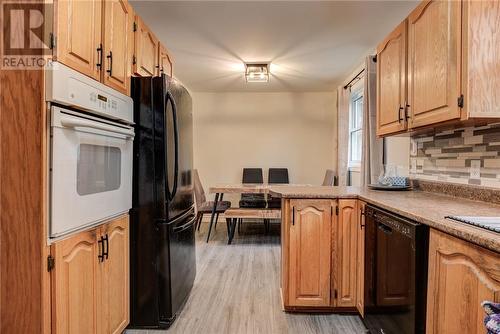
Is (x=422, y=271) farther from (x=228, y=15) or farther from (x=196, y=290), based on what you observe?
(x=228, y=15)

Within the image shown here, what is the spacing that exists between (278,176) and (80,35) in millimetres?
4071

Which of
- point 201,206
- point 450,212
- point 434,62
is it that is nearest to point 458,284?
point 450,212

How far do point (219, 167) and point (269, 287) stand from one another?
122 inches

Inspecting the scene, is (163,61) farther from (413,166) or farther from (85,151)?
(413,166)

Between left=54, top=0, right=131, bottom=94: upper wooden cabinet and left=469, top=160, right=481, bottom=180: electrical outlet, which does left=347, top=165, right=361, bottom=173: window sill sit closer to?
left=469, top=160, right=481, bottom=180: electrical outlet

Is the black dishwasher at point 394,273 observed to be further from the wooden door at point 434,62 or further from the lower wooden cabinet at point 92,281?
the lower wooden cabinet at point 92,281

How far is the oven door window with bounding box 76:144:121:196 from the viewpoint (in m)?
1.29

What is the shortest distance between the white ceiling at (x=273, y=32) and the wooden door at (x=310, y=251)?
65.0 inches

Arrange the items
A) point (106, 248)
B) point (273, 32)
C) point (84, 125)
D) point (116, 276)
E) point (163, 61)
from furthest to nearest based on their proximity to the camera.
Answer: point (273, 32), point (163, 61), point (116, 276), point (106, 248), point (84, 125)

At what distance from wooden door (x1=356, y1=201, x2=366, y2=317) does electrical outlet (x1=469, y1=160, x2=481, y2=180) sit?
63cm

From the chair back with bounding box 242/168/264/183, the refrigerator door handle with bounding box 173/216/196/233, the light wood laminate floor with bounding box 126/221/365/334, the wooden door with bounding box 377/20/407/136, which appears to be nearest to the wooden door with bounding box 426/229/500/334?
the light wood laminate floor with bounding box 126/221/365/334

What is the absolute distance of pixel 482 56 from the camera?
1312mm

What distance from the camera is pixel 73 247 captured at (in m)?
1.25

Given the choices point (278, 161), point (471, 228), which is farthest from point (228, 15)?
point (278, 161)
